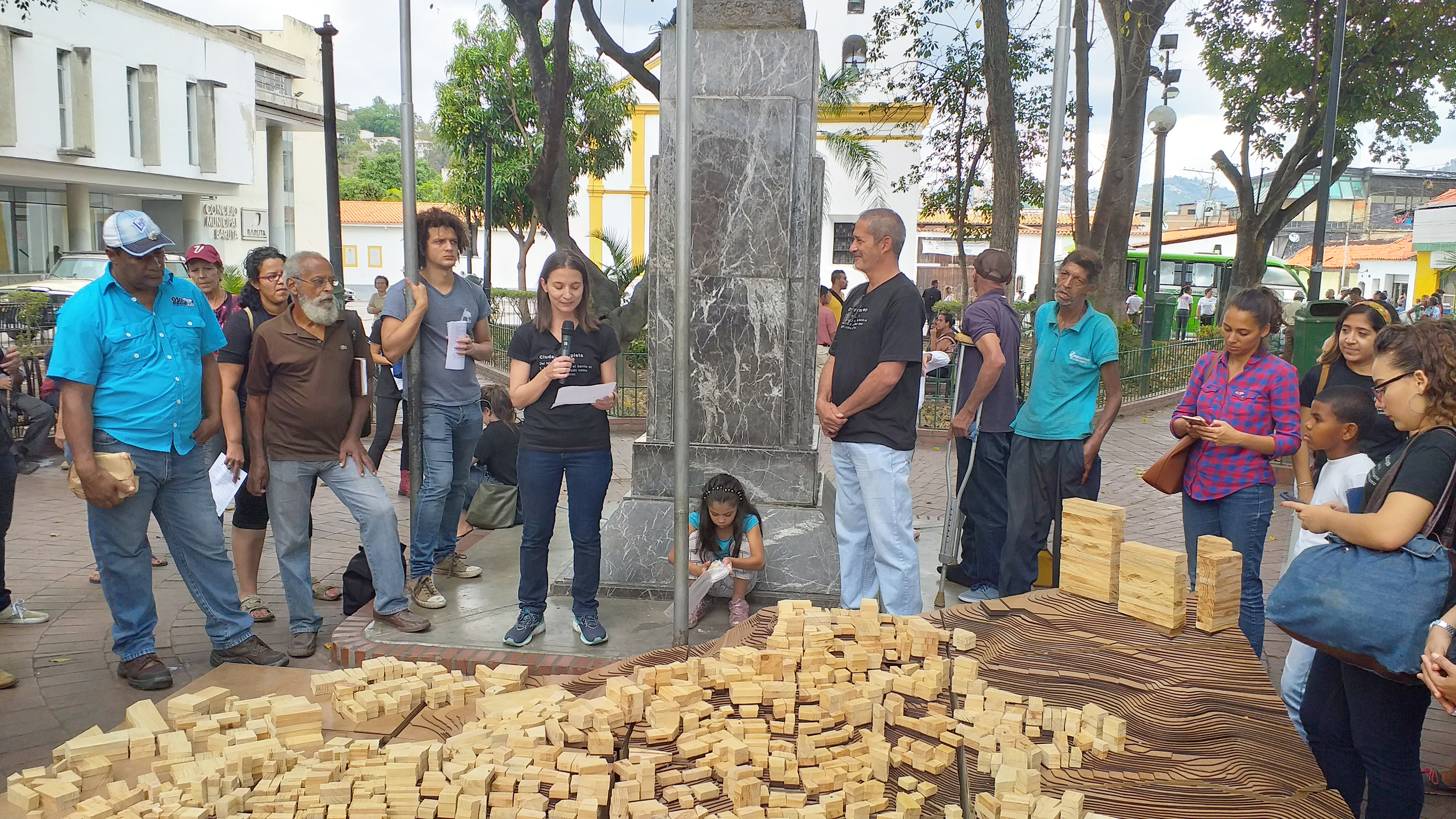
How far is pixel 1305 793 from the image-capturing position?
2.17 m

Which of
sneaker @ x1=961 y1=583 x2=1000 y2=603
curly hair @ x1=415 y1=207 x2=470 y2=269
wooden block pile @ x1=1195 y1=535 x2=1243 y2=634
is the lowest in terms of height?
sneaker @ x1=961 y1=583 x2=1000 y2=603

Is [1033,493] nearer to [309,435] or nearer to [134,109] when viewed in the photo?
[309,435]

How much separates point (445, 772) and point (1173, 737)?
179 centimetres

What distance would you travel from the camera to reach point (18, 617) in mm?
5121

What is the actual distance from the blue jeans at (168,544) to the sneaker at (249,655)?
0.03 meters

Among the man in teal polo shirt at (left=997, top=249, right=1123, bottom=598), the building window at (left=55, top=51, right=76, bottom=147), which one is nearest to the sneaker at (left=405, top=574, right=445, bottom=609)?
the man in teal polo shirt at (left=997, top=249, right=1123, bottom=598)

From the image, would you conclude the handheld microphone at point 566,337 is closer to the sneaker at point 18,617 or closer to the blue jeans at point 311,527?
the blue jeans at point 311,527

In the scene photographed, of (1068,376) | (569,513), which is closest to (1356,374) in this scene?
(1068,376)

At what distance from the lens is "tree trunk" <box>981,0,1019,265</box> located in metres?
12.1

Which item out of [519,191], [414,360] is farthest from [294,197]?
[414,360]

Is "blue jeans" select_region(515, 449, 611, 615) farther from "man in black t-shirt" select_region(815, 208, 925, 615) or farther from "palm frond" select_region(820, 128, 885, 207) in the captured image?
"palm frond" select_region(820, 128, 885, 207)

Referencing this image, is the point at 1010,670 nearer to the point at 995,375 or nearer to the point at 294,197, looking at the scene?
the point at 995,375

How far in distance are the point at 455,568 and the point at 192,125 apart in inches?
1161

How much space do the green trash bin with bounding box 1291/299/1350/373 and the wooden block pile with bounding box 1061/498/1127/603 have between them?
24.7 ft
